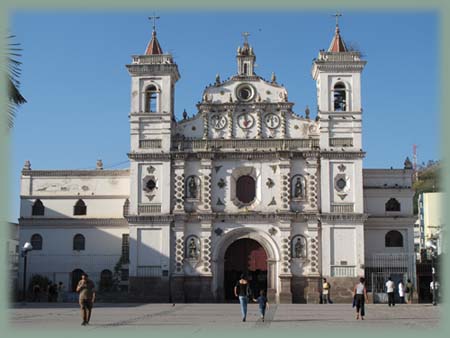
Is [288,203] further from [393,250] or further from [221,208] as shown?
[393,250]

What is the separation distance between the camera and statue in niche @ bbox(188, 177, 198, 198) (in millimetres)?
44719

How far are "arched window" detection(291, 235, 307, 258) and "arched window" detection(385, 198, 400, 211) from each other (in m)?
6.21

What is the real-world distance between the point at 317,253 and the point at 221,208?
6134 mm

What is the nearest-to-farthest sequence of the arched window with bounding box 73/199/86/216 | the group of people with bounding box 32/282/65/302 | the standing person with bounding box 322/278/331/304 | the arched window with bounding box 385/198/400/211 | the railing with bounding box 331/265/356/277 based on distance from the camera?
the standing person with bounding box 322/278/331/304 < the railing with bounding box 331/265/356/277 < the group of people with bounding box 32/282/65/302 < the arched window with bounding box 385/198/400/211 < the arched window with bounding box 73/199/86/216

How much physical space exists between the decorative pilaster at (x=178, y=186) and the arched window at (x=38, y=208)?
358 inches

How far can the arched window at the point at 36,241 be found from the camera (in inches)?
1858

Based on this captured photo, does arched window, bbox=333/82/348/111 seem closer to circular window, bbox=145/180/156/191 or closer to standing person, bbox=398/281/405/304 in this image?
standing person, bbox=398/281/405/304

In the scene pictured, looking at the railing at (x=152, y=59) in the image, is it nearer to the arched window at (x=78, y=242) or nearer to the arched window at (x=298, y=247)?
the arched window at (x=78, y=242)

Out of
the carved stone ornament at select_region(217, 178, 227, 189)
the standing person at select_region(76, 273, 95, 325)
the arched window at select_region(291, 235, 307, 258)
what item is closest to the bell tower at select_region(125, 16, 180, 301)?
the carved stone ornament at select_region(217, 178, 227, 189)

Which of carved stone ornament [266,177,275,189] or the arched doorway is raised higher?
carved stone ornament [266,177,275,189]

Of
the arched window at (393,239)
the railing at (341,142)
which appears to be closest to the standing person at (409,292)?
the arched window at (393,239)

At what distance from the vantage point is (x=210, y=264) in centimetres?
4391

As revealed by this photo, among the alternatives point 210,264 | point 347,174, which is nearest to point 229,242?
point 210,264

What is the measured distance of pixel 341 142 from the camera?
44.3 metres
